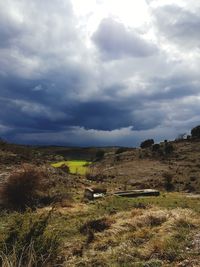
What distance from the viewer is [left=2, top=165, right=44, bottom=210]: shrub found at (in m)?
28.6

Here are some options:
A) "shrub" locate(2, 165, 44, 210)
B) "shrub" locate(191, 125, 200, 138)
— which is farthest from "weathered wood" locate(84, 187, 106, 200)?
"shrub" locate(191, 125, 200, 138)

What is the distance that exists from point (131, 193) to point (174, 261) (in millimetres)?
21326

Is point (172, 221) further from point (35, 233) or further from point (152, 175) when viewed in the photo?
point (152, 175)

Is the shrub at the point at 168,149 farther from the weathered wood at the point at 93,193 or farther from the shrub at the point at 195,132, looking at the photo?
the weathered wood at the point at 93,193

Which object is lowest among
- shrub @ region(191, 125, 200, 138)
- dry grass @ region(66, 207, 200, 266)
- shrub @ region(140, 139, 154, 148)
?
dry grass @ region(66, 207, 200, 266)

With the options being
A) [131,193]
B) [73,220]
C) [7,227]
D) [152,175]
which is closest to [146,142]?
[152,175]

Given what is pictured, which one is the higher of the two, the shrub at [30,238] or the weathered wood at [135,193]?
the shrub at [30,238]

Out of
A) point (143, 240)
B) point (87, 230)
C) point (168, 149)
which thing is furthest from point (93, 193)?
point (168, 149)

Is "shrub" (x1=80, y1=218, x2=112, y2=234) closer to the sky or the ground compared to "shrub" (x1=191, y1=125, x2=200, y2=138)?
closer to the ground

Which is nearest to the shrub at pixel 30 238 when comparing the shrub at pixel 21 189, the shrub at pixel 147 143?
the shrub at pixel 21 189

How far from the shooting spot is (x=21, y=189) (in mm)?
29250

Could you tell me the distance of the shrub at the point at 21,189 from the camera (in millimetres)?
28639

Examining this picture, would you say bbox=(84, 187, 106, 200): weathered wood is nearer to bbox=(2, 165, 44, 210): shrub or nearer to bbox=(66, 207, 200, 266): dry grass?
bbox=(2, 165, 44, 210): shrub

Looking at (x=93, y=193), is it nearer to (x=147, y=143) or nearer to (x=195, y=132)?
(x=147, y=143)
